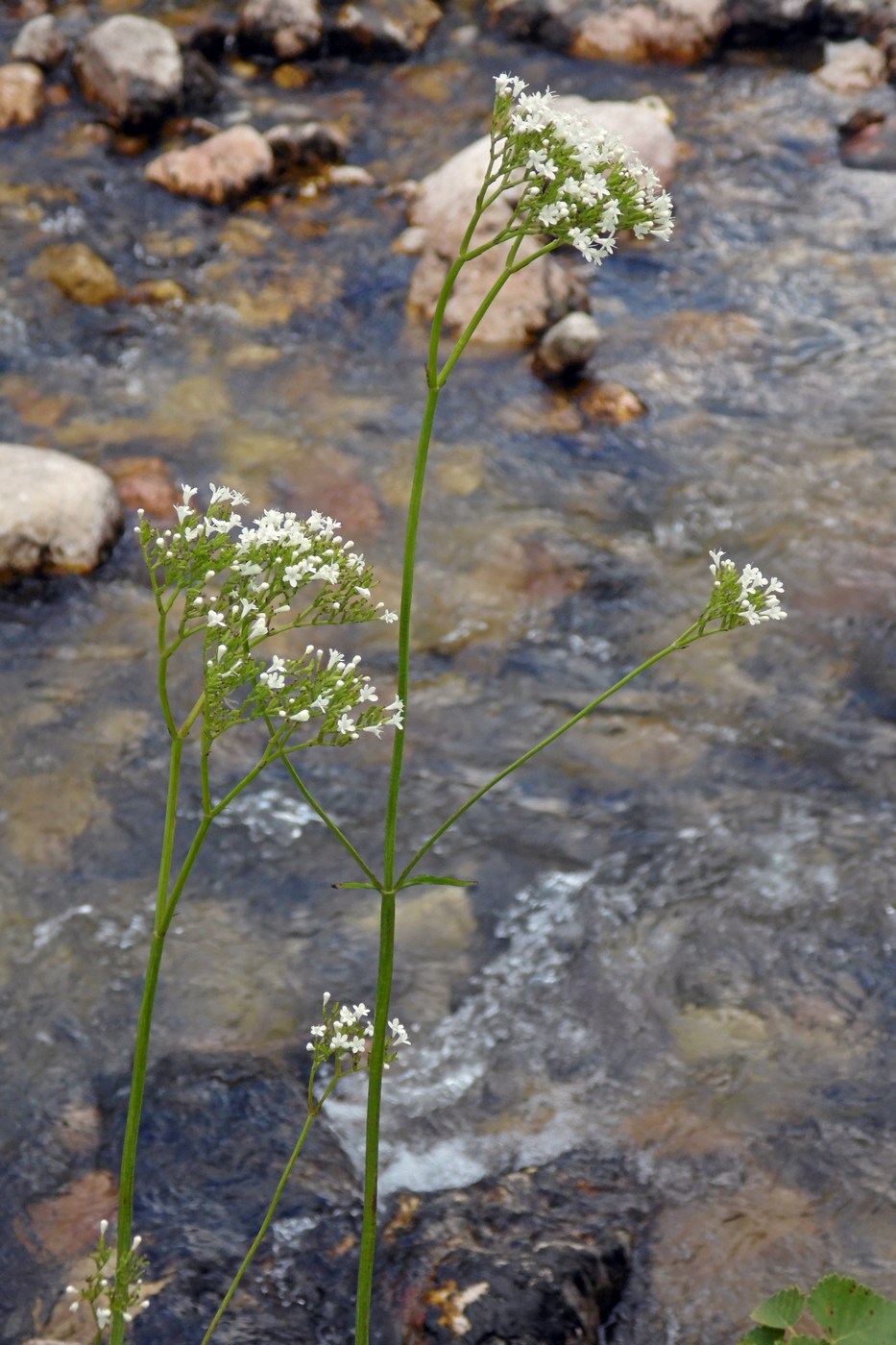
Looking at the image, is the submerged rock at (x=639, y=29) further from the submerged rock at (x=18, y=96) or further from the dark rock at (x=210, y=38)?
the submerged rock at (x=18, y=96)

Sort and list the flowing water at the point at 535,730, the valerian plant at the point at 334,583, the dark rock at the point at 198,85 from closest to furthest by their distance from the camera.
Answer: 1. the valerian plant at the point at 334,583
2. the flowing water at the point at 535,730
3. the dark rock at the point at 198,85

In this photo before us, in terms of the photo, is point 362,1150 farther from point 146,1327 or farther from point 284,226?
point 284,226

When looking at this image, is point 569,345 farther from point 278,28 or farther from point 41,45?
point 41,45

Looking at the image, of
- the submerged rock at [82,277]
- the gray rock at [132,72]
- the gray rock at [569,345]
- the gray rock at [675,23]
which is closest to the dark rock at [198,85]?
the gray rock at [132,72]

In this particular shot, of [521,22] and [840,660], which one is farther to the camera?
[521,22]

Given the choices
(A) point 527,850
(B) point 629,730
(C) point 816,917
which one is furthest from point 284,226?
(C) point 816,917

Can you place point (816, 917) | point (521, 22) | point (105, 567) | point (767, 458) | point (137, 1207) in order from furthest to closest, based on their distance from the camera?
point (521, 22), point (767, 458), point (105, 567), point (816, 917), point (137, 1207)
